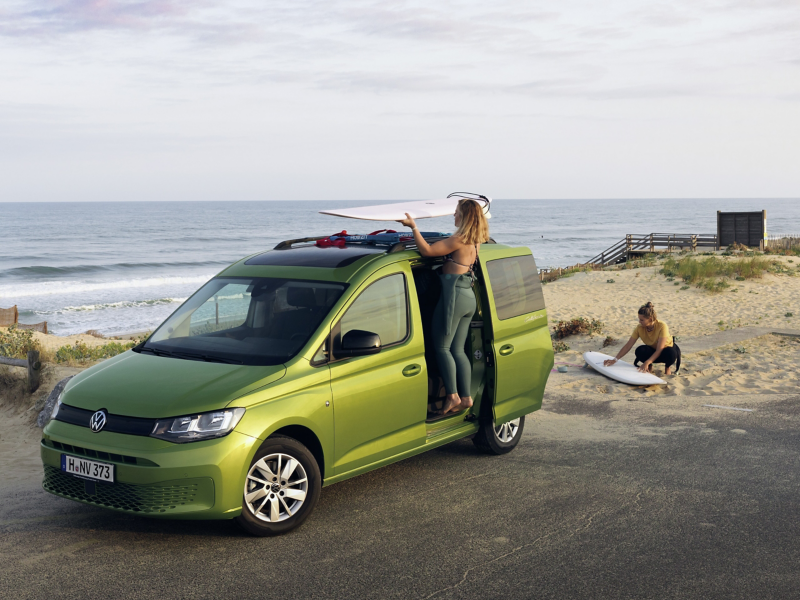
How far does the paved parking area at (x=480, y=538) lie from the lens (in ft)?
15.0

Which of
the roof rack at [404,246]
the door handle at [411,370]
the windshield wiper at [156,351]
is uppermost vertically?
the roof rack at [404,246]

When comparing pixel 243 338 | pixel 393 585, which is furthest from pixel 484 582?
pixel 243 338

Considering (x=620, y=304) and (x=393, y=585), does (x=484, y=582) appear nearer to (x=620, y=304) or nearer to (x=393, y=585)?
(x=393, y=585)

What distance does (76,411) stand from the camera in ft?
17.5

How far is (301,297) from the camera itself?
20.0ft

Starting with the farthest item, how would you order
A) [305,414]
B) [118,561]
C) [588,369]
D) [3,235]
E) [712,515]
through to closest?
[3,235] < [588,369] < [712,515] < [305,414] < [118,561]

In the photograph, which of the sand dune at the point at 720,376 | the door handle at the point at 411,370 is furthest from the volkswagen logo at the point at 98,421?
the sand dune at the point at 720,376

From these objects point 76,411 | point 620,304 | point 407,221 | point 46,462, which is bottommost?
point 620,304

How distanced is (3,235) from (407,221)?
8998 centimetres

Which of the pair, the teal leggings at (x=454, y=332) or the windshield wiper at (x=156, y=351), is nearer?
the windshield wiper at (x=156, y=351)

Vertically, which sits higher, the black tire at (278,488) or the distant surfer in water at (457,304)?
the distant surfer in water at (457,304)

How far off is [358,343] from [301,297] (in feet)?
2.68

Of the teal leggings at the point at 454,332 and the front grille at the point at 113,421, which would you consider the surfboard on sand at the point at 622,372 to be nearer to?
the teal leggings at the point at 454,332

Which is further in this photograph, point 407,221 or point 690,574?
point 407,221
